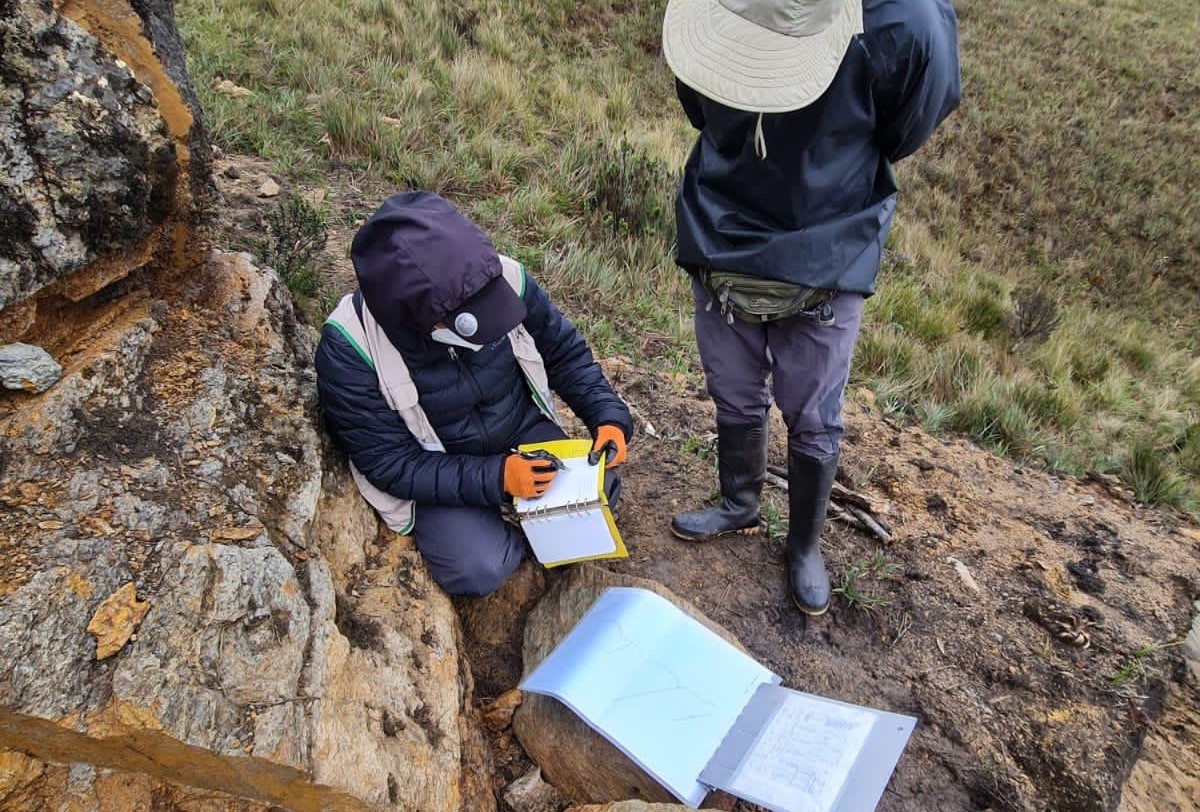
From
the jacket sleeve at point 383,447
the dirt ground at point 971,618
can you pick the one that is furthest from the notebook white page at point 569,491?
the dirt ground at point 971,618

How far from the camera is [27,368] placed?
1.78 metres

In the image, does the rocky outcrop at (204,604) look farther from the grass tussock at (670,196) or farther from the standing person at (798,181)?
the grass tussock at (670,196)

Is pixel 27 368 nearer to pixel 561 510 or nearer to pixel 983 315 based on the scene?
pixel 561 510

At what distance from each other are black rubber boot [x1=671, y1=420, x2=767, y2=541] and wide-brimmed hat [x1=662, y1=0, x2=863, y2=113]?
126 centimetres

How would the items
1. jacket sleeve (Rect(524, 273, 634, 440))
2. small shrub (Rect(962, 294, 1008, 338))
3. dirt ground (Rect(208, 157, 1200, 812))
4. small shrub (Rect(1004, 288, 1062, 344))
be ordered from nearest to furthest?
1. dirt ground (Rect(208, 157, 1200, 812))
2. jacket sleeve (Rect(524, 273, 634, 440))
3. small shrub (Rect(1004, 288, 1062, 344))
4. small shrub (Rect(962, 294, 1008, 338))

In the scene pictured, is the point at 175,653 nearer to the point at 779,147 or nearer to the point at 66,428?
the point at 66,428

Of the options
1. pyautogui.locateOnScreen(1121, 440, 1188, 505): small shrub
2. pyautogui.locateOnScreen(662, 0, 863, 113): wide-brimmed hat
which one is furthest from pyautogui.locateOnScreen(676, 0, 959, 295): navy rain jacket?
pyautogui.locateOnScreen(1121, 440, 1188, 505): small shrub

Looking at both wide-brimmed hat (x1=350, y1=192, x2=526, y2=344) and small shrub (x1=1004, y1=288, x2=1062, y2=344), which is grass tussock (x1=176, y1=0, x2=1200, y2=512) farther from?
wide-brimmed hat (x1=350, y1=192, x2=526, y2=344)

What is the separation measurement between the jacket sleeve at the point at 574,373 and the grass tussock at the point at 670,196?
1.52m

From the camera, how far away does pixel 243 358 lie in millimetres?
2338

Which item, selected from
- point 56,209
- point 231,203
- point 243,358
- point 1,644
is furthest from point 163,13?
point 1,644

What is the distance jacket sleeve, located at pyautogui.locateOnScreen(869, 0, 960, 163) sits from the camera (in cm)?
186

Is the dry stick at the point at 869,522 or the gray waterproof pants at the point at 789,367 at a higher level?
the gray waterproof pants at the point at 789,367

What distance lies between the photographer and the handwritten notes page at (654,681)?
77.6 inches
